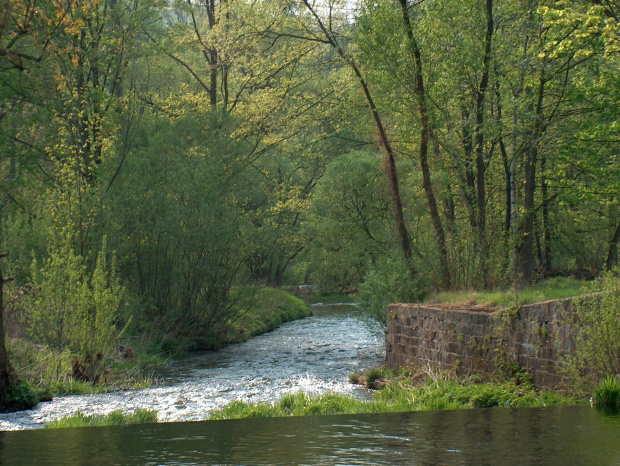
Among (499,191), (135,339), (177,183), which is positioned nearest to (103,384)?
(135,339)

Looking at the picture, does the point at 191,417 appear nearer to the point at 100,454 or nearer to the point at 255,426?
the point at 255,426

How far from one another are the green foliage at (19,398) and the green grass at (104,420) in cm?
152

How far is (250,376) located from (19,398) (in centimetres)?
656

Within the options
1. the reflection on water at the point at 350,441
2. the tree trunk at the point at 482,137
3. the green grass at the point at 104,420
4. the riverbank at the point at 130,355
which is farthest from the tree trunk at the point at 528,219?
the reflection on water at the point at 350,441

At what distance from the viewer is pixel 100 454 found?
5.51m

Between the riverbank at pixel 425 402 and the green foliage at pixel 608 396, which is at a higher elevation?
the green foliage at pixel 608 396

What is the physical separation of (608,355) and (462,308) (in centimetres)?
564

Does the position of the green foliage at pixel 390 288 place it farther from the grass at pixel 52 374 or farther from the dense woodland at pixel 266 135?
the grass at pixel 52 374

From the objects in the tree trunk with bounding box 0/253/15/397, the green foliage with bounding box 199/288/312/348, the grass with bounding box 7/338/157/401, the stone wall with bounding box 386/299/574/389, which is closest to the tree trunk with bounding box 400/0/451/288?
the stone wall with bounding box 386/299/574/389

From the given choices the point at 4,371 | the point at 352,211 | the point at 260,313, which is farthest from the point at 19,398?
the point at 352,211

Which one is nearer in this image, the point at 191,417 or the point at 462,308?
the point at 191,417

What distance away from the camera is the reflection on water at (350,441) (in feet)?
16.5

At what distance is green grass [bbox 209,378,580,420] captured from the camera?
943 centimetres

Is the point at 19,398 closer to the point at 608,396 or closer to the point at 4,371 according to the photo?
the point at 4,371
